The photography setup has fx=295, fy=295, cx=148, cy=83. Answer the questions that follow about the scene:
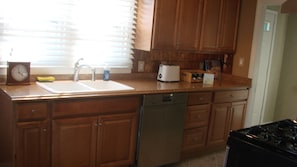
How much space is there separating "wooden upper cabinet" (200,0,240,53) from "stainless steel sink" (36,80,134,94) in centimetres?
125

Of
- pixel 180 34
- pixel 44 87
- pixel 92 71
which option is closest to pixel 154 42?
pixel 180 34

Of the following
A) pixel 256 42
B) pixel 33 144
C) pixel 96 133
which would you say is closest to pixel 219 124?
pixel 256 42

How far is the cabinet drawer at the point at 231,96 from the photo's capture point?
11.5 ft

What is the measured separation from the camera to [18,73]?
2619 mm

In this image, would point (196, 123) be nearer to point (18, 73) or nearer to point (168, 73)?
point (168, 73)

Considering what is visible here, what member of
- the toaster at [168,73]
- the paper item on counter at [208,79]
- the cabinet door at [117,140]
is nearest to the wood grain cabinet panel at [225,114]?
the paper item on counter at [208,79]

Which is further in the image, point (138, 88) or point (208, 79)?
point (208, 79)

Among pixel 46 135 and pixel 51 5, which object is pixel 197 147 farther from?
pixel 51 5

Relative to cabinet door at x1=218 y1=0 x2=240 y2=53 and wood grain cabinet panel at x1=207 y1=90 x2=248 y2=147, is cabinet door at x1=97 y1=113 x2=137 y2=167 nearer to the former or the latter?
wood grain cabinet panel at x1=207 y1=90 x2=248 y2=147

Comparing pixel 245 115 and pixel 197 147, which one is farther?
pixel 245 115

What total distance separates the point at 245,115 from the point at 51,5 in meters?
2.73

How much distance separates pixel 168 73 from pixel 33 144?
1.73 m

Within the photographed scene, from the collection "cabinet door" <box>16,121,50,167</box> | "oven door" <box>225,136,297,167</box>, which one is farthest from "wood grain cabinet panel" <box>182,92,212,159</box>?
"cabinet door" <box>16,121,50,167</box>

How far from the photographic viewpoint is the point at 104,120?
105 inches
